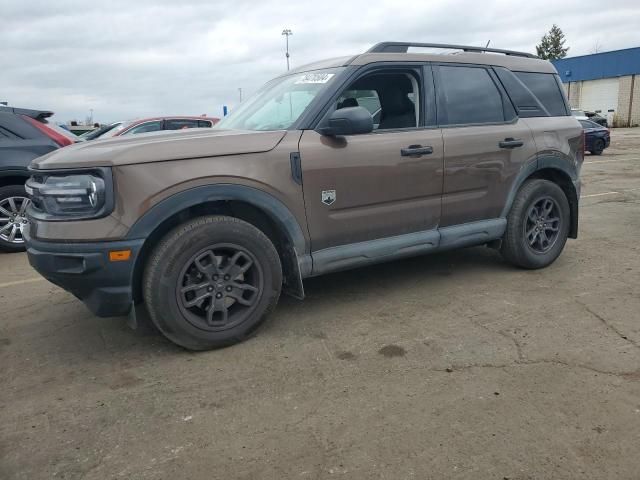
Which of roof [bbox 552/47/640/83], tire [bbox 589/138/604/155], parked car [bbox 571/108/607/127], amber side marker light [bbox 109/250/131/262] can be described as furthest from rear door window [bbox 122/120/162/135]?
roof [bbox 552/47/640/83]

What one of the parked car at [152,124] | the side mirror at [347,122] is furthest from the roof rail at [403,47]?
the parked car at [152,124]

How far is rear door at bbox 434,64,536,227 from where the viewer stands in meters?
4.18

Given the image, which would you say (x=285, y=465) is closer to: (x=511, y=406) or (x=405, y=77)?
(x=511, y=406)

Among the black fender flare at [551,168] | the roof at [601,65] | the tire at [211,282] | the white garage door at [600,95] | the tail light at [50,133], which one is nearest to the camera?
the tire at [211,282]

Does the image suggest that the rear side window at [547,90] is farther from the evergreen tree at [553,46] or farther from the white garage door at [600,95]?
the evergreen tree at [553,46]

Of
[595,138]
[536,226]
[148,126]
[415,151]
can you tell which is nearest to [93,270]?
[415,151]

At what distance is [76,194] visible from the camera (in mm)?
3002

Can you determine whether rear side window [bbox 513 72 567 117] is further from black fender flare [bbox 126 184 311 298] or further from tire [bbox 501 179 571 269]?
black fender flare [bbox 126 184 311 298]

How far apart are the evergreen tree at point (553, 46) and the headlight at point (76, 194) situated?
82.5 m

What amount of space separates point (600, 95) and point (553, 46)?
3476 centimetres

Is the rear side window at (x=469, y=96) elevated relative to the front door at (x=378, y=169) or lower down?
elevated

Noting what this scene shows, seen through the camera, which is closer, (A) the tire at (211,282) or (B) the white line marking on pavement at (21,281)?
(A) the tire at (211,282)

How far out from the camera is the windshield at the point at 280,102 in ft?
12.5

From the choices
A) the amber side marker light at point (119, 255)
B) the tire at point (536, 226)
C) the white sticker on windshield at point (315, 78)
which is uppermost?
the white sticker on windshield at point (315, 78)
